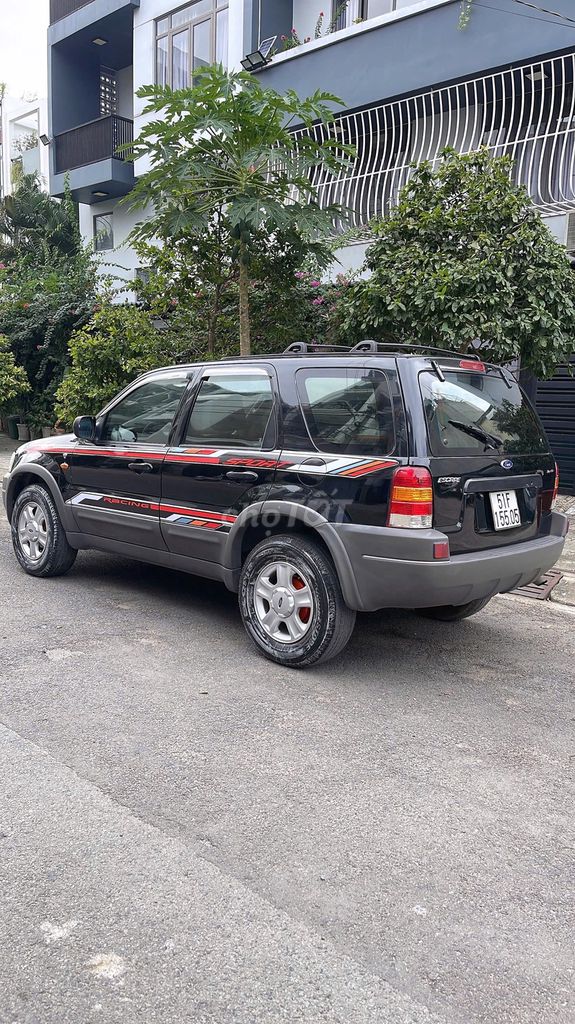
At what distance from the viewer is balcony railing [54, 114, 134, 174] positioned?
1888 cm

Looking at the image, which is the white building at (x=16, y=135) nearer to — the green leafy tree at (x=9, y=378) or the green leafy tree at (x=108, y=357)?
the green leafy tree at (x=9, y=378)

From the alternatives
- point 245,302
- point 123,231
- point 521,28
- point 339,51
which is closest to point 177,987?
point 245,302

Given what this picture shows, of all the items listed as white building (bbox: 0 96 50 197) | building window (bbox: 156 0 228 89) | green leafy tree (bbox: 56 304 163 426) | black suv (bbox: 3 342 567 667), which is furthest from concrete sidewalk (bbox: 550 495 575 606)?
white building (bbox: 0 96 50 197)

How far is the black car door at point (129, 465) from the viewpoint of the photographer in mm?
5422

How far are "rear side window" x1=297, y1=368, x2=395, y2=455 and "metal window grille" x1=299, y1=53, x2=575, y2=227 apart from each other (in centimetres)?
615

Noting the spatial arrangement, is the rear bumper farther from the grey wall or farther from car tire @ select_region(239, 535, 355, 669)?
the grey wall

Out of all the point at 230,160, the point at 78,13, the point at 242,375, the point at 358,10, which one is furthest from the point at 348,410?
the point at 78,13

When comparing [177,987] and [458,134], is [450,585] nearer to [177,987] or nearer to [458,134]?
[177,987]

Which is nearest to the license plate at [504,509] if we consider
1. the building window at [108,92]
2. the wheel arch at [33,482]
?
the wheel arch at [33,482]

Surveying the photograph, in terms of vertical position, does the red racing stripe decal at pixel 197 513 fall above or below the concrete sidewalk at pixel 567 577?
above

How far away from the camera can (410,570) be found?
4.07 m

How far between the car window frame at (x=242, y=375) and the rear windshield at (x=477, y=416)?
0.94 m

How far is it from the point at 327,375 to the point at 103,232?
17494mm

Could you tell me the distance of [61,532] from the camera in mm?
6172
